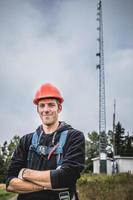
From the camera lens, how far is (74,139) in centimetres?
383

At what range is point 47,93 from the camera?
3992 mm

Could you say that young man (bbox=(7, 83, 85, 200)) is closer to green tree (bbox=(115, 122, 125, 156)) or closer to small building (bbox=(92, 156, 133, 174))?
small building (bbox=(92, 156, 133, 174))

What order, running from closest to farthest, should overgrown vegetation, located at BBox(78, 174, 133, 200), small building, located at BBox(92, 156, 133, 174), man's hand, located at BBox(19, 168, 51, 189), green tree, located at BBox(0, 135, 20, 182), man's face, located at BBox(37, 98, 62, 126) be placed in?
man's hand, located at BBox(19, 168, 51, 189), man's face, located at BBox(37, 98, 62, 126), overgrown vegetation, located at BBox(78, 174, 133, 200), small building, located at BBox(92, 156, 133, 174), green tree, located at BBox(0, 135, 20, 182)

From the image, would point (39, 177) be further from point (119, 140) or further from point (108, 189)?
point (119, 140)

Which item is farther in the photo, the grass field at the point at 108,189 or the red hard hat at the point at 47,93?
the grass field at the point at 108,189

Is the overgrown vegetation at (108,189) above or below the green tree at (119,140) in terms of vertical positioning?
below

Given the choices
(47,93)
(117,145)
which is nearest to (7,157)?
(117,145)

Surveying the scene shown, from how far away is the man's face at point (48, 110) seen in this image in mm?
3887

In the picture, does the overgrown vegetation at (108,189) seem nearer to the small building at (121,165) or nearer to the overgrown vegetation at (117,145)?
the small building at (121,165)

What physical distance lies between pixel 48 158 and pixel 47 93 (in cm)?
69

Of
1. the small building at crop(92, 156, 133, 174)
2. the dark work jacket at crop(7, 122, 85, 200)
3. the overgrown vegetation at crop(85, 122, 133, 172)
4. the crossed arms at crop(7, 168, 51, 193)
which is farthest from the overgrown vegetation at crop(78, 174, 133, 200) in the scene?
the overgrown vegetation at crop(85, 122, 133, 172)

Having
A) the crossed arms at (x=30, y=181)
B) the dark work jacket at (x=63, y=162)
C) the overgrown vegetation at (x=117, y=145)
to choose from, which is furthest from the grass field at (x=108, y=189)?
the overgrown vegetation at (x=117, y=145)

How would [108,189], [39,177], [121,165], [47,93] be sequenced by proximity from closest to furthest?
[39,177] → [47,93] → [108,189] → [121,165]

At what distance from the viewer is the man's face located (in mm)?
3887
